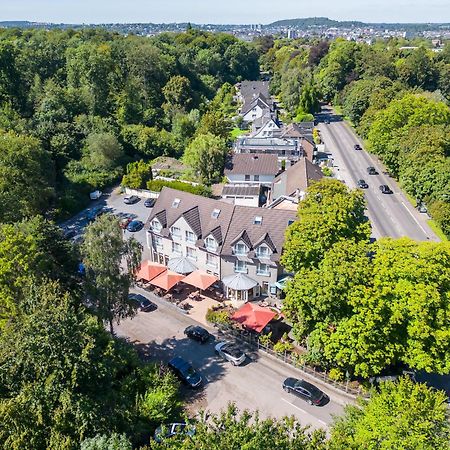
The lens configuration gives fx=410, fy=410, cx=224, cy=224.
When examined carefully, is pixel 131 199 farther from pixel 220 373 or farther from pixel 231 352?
pixel 220 373

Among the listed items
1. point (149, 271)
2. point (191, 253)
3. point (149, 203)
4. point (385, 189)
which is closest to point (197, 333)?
point (191, 253)

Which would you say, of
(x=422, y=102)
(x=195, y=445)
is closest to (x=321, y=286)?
(x=195, y=445)

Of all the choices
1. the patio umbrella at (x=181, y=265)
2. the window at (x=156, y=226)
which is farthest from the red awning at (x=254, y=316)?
the window at (x=156, y=226)

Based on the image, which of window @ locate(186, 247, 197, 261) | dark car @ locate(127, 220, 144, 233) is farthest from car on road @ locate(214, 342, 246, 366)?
dark car @ locate(127, 220, 144, 233)

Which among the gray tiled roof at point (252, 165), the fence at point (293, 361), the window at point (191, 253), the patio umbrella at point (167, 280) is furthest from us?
the gray tiled roof at point (252, 165)

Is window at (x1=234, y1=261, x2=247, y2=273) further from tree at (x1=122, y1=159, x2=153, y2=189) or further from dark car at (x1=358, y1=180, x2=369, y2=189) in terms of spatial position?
dark car at (x1=358, y1=180, x2=369, y2=189)

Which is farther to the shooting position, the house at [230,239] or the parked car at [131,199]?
the parked car at [131,199]

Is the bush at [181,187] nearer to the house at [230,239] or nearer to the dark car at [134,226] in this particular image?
the dark car at [134,226]
